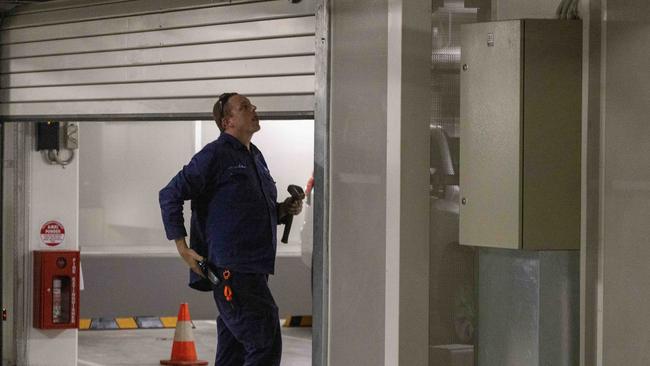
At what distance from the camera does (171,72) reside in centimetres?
660

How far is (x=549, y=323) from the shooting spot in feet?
14.0

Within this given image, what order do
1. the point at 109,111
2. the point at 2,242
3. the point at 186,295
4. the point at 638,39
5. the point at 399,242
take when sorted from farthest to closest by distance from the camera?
the point at 186,295 < the point at 2,242 < the point at 109,111 < the point at 399,242 < the point at 638,39

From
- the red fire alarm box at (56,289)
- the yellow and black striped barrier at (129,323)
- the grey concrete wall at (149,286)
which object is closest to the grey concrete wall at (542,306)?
the red fire alarm box at (56,289)

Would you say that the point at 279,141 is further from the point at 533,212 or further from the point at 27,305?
the point at 533,212

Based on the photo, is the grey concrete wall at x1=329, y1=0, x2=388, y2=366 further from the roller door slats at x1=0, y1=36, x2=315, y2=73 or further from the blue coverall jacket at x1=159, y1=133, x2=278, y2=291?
the blue coverall jacket at x1=159, y1=133, x2=278, y2=291

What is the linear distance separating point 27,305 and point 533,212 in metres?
5.71

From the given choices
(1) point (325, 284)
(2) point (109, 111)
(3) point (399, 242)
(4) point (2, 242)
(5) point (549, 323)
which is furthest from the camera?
(4) point (2, 242)

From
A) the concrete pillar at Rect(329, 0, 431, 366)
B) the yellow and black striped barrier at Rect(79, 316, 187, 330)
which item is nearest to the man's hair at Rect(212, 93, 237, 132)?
the concrete pillar at Rect(329, 0, 431, 366)

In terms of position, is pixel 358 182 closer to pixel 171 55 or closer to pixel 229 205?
pixel 229 205

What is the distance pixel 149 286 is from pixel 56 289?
3.37 m

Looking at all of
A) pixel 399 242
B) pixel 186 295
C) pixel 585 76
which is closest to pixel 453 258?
pixel 399 242

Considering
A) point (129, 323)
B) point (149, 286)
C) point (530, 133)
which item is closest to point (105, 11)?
point (530, 133)

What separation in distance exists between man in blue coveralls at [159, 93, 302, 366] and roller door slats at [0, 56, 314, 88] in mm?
169

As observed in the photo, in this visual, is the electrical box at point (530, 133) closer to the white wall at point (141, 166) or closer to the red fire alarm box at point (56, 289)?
the red fire alarm box at point (56, 289)
